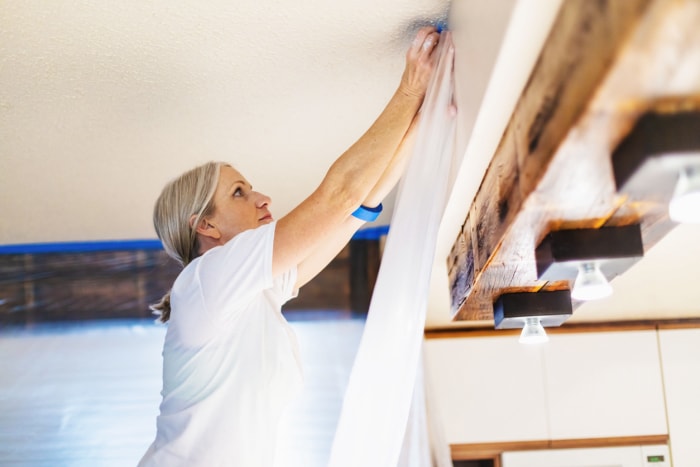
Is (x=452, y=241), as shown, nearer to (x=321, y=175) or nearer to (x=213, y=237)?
(x=321, y=175)

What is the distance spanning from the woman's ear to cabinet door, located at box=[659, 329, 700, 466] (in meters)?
2.05

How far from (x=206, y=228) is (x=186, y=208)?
6 cm

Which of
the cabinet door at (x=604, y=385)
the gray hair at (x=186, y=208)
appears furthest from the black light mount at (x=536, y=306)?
the cabinet door at (x=604, y=385)

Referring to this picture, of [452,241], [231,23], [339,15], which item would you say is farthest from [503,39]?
[452,241]

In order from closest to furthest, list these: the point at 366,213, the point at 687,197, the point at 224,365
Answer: the point at 687,197, the point at 224,365, the point at 366,213

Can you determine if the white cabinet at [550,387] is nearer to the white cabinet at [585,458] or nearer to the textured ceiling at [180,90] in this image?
the white cabinet at [585,458]

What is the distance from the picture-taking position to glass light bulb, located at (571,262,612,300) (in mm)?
1585

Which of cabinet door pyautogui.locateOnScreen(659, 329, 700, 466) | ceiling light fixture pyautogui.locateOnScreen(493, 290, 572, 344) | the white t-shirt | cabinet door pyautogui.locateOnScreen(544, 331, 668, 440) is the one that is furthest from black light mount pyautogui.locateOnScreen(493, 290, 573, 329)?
cabinet door pyautogui.locateOnScreen(659, 329, 700, 466)

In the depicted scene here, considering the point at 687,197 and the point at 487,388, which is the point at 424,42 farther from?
the point at 487,388

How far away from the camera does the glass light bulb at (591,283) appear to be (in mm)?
1585

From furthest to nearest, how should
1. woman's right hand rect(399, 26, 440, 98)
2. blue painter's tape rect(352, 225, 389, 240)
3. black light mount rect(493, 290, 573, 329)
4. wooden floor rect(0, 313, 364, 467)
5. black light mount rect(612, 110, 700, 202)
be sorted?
blue painter's tape rect(352, 225, 389, 240) → wooden floor rect(0, 313, 364, 467) → black light mount rect(493, 290, 573, 329) → woman's right hand rect(399, 26, 440, 98) → black light mount rect(612, 110, 700, 202)

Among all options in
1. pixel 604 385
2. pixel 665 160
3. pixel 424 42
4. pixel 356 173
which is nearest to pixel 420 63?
pixel 424 42

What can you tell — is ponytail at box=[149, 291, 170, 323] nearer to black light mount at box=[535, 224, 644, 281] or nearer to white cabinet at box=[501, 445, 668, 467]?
black light mount at box=[535, 224, 644, 281]

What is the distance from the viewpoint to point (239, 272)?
1.54m
